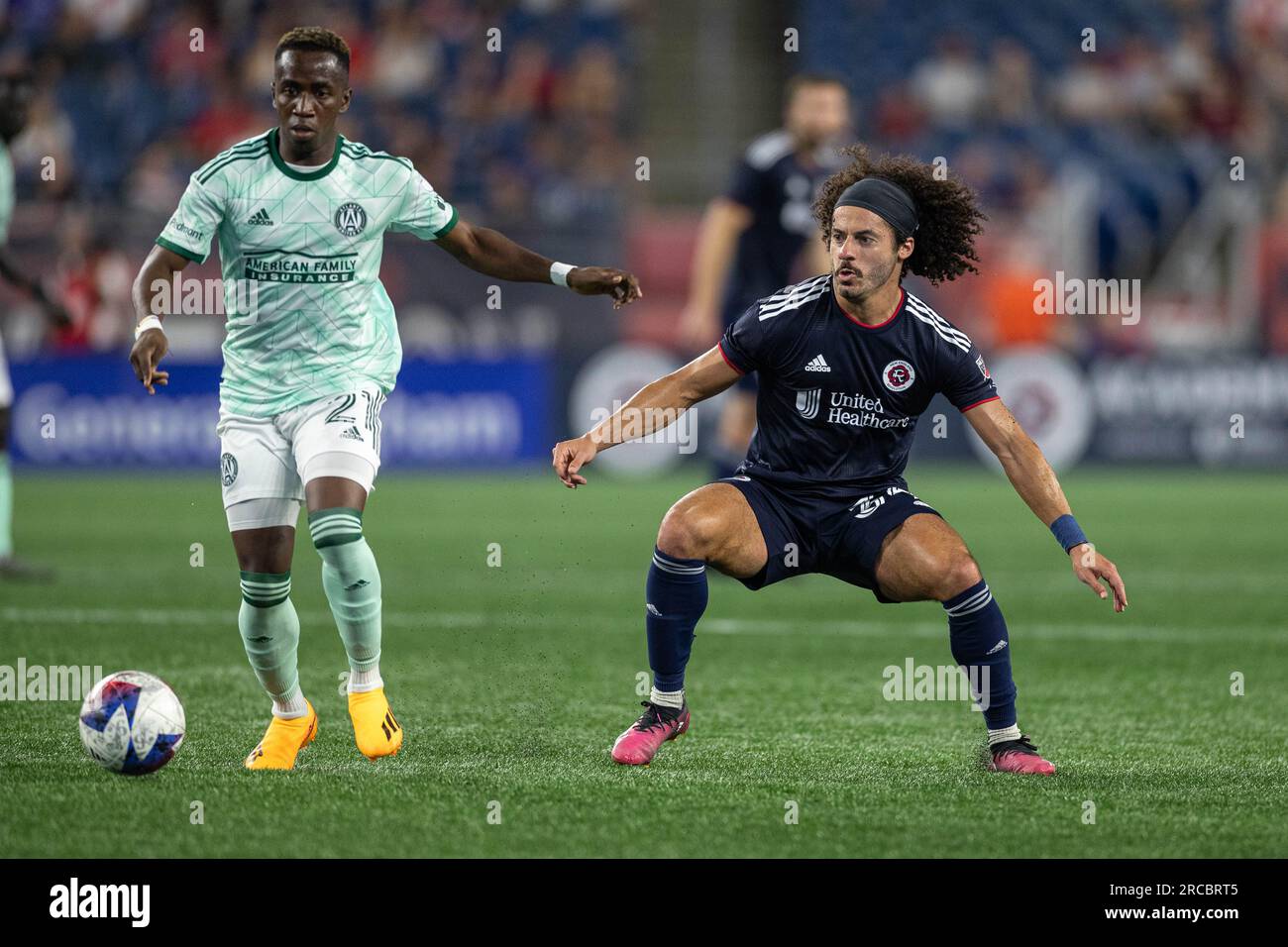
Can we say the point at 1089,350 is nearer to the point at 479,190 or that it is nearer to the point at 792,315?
the point at 479,190

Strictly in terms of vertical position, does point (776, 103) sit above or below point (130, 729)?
above

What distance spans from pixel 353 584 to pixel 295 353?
2.41 ft

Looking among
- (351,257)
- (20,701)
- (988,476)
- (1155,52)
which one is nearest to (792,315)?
(351,257)

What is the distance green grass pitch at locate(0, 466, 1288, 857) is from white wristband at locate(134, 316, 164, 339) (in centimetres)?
124

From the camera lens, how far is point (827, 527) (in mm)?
5629

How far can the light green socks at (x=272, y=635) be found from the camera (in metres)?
5.49

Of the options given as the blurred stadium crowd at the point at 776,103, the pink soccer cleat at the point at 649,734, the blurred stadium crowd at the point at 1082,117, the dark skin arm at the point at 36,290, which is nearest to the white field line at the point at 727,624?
the dark skin arm at the point at 36,290

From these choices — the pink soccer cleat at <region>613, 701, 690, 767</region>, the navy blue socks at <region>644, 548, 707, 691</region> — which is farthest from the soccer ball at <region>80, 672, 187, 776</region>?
the navy blue socks at <region>644, 548, 707, 691</region>

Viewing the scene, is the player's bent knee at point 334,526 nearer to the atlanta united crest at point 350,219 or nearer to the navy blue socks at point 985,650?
the atlanta united crest at point 350,219

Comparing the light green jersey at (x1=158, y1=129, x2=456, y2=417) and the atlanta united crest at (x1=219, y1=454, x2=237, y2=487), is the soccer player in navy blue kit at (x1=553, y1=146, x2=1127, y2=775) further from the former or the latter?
the atlanta united crest at (x1=219, y1=454, x2=237, y2=487)

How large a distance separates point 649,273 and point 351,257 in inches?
609

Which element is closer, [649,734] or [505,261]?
[649,734]

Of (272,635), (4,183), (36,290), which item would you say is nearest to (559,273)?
(272,635)

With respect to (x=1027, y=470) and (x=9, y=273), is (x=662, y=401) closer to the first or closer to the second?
(x=1027, y=470)
